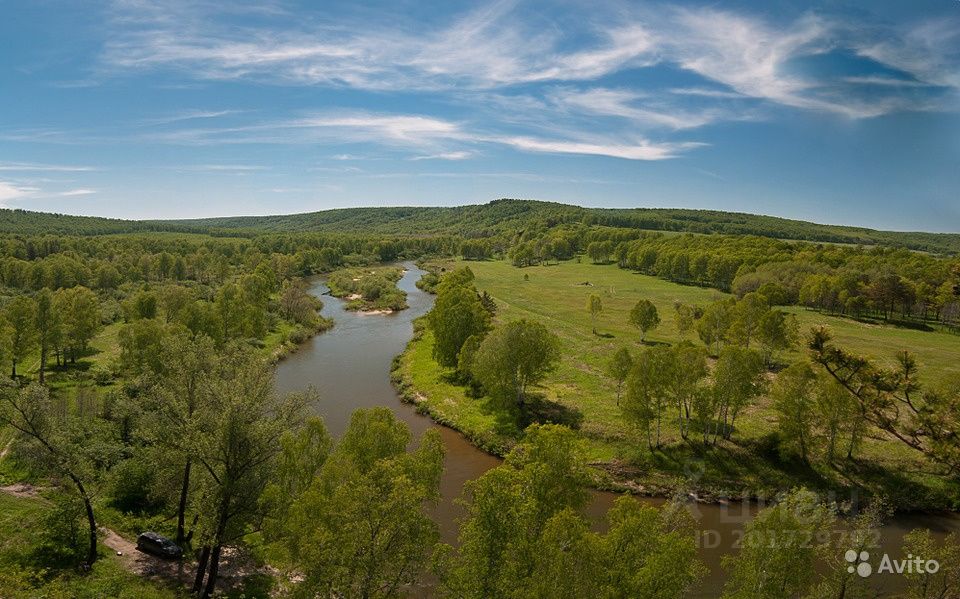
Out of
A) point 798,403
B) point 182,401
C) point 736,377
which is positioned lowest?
point 798,403

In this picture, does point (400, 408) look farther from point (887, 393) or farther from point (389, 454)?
point (887, 393)

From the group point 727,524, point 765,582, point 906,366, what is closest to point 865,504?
point 727,524

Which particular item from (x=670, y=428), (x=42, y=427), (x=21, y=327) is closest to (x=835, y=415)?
(x=670, y=428)

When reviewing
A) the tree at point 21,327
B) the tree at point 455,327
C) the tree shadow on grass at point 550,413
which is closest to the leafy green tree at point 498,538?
the tree shadow on grass at point 550,413

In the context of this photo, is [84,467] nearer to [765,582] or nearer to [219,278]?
[765,582]

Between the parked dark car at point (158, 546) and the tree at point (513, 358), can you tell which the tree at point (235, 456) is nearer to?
the parked dark car at point (158, 546)

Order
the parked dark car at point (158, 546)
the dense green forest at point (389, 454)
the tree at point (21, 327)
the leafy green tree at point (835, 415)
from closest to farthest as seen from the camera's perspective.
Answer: the dense green forest at point (389, 454) < the parked dark car at point (158, 546) < the leafy green tree at point (835, 415) < the tree at point (21, 327)
